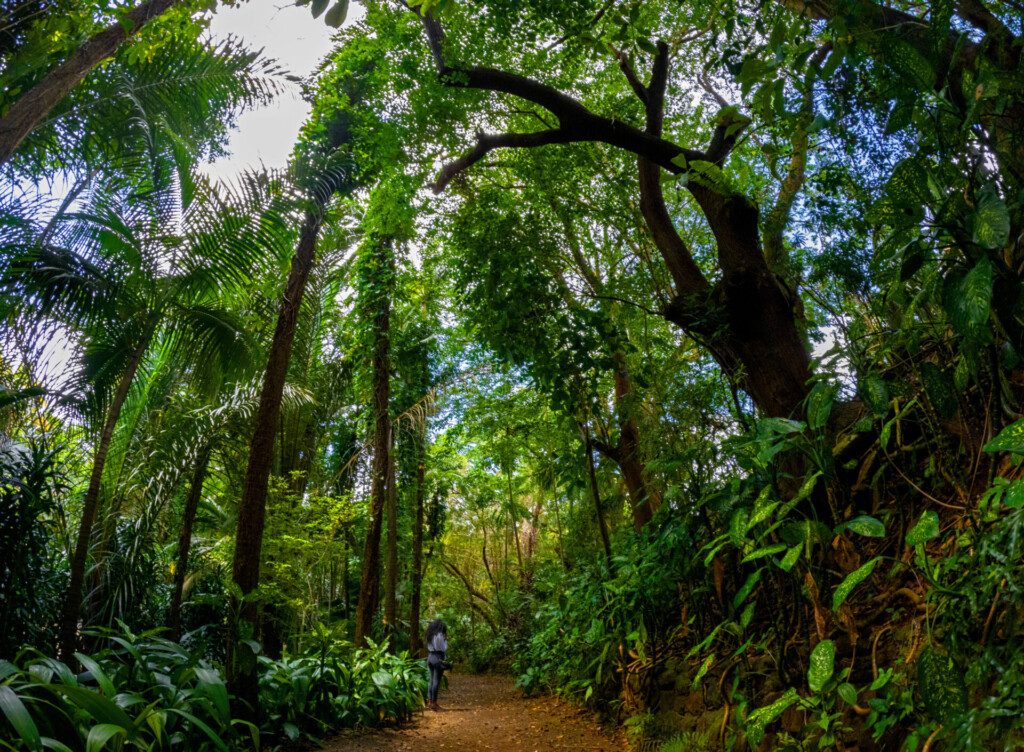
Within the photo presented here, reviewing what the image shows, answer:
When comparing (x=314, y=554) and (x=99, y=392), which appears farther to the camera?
(x=314, y=554)

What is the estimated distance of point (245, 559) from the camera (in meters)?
5.20

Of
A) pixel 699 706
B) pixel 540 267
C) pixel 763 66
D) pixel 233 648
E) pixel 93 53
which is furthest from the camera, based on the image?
pixel 540 267

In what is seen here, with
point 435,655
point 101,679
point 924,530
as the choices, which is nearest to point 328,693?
point 101,679

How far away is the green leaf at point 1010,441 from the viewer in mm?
1801

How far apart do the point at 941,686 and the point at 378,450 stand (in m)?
7.83

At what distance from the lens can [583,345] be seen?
5496 mm

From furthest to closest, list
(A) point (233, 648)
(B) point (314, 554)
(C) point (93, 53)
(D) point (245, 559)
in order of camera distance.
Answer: (B) point (314, 554)
(D) point (245, 559)
(A) point (233, 648)
(C) point (93, 53)

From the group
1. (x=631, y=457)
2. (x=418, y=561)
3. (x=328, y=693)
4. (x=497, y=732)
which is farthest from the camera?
(x=418, y=561)

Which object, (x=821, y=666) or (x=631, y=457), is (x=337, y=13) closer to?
(x=821, y=666)

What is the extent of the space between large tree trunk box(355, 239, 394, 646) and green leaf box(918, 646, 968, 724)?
21.8 feet

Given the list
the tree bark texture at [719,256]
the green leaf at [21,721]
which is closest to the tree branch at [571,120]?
the tree bark texture at [719,256]

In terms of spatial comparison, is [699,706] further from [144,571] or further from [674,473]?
[144,571]

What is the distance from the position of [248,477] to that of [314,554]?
12.0ft

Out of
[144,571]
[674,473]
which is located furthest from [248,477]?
[674,473]
